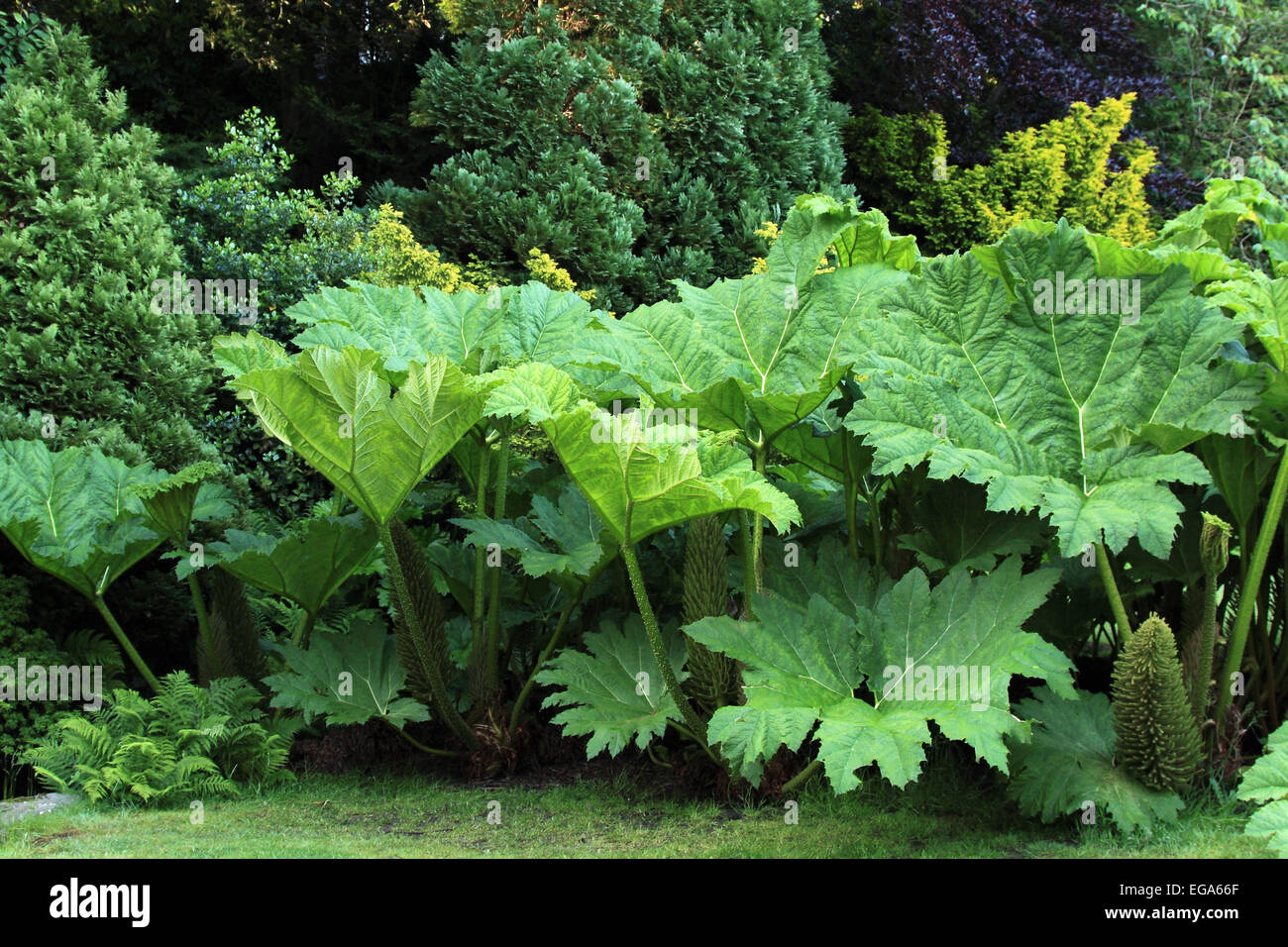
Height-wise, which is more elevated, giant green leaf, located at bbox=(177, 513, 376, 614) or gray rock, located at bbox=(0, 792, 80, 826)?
giant green leaf, located at bbox=(177, 513, 376, 614)

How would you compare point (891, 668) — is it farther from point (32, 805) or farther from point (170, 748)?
point (32, 805)

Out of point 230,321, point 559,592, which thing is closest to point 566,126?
point 230,321

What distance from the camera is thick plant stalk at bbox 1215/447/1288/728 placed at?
327cm

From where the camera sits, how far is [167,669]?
210 inches

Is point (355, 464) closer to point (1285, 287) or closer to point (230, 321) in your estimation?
point (1285, 287)

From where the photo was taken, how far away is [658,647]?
11.2 feet

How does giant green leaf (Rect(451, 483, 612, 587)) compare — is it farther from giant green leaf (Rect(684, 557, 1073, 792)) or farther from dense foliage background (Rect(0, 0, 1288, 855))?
giant green leaf (Rect(684, 557, 1073, 792))

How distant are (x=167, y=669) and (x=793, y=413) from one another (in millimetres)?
3554

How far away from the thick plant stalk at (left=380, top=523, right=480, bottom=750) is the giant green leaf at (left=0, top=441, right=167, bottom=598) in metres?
1.07

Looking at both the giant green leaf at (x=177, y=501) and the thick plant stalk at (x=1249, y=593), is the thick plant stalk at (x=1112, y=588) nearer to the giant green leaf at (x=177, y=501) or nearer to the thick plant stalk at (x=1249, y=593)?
the thick plant stalk at (x=1249, y=593)

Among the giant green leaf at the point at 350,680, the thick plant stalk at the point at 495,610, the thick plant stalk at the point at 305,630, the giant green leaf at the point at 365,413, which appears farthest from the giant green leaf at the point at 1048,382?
the thick plant stalk at the point at 305,630

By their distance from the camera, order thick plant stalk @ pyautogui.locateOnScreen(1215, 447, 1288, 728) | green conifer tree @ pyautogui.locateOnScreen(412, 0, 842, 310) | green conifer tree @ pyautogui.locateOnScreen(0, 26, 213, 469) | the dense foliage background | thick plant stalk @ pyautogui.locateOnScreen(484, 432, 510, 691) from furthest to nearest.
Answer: green conifer tree @ pyautogui.locateOnScreen(412, 0, 842, 310)
green conifer tree @ pyautogui.locateOnScreen(0, 26, 213, 469)
thick plant stalk @ pyautogui.locateOnScreen(484, 432, 510, 691)
thick plant stalk @ pyautogui.locateOnScreen(1215, 447, 1288, 728)
the dense foliage background

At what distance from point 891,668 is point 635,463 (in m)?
0.93

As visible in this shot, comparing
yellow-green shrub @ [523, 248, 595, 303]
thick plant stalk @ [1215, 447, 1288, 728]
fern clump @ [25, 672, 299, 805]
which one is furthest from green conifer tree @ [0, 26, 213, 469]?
thick plant stalk @ [1215, 447, 1288, 728]
